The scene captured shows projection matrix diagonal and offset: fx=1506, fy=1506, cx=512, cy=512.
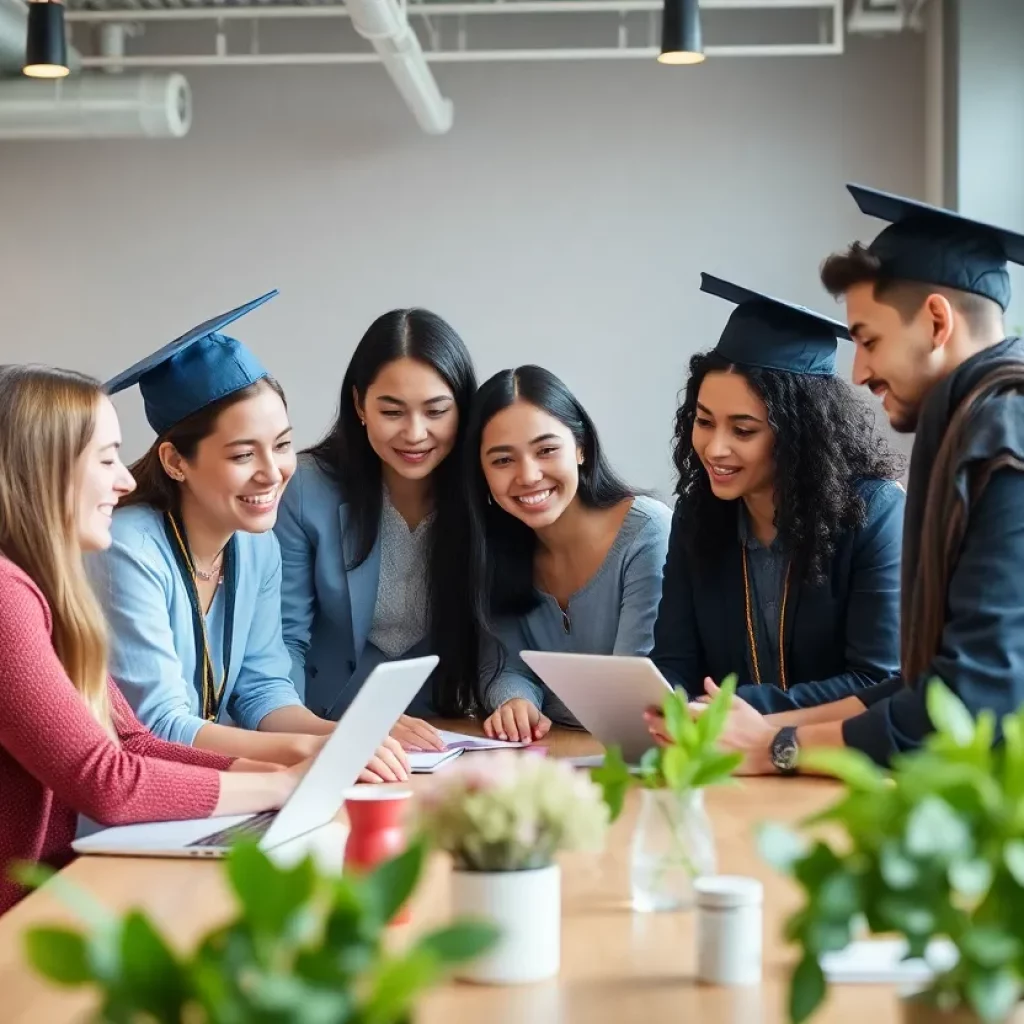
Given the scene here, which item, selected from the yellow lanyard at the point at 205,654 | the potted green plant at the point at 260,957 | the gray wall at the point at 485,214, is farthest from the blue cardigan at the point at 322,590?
the gray wall at the point at 485,214

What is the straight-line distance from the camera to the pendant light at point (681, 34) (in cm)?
390

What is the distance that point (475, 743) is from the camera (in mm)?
2598

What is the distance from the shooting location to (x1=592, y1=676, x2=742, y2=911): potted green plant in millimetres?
1440

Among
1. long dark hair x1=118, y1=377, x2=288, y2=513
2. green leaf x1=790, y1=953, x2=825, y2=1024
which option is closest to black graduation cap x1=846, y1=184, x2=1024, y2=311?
long dark hair x1=118, y1=377, x2=288, y2=513

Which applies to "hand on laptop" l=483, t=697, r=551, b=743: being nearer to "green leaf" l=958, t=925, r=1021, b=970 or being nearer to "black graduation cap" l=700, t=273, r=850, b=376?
"black graduation cap" l=700, t=273, r=850, b=376

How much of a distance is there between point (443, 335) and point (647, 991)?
82.2 inches

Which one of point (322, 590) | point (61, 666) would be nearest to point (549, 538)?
point (322, 590)

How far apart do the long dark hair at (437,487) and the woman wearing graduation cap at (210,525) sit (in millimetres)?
350

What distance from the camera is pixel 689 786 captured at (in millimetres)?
1454

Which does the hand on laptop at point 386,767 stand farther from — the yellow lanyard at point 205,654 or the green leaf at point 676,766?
the green leaf at point 676,766

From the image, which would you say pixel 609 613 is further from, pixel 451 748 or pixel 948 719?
pixel 948 719

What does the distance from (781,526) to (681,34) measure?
1688 millimetres

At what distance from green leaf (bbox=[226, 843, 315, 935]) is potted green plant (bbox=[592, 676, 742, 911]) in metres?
0.72

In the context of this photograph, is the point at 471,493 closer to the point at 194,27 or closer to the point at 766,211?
the point at 766,211
